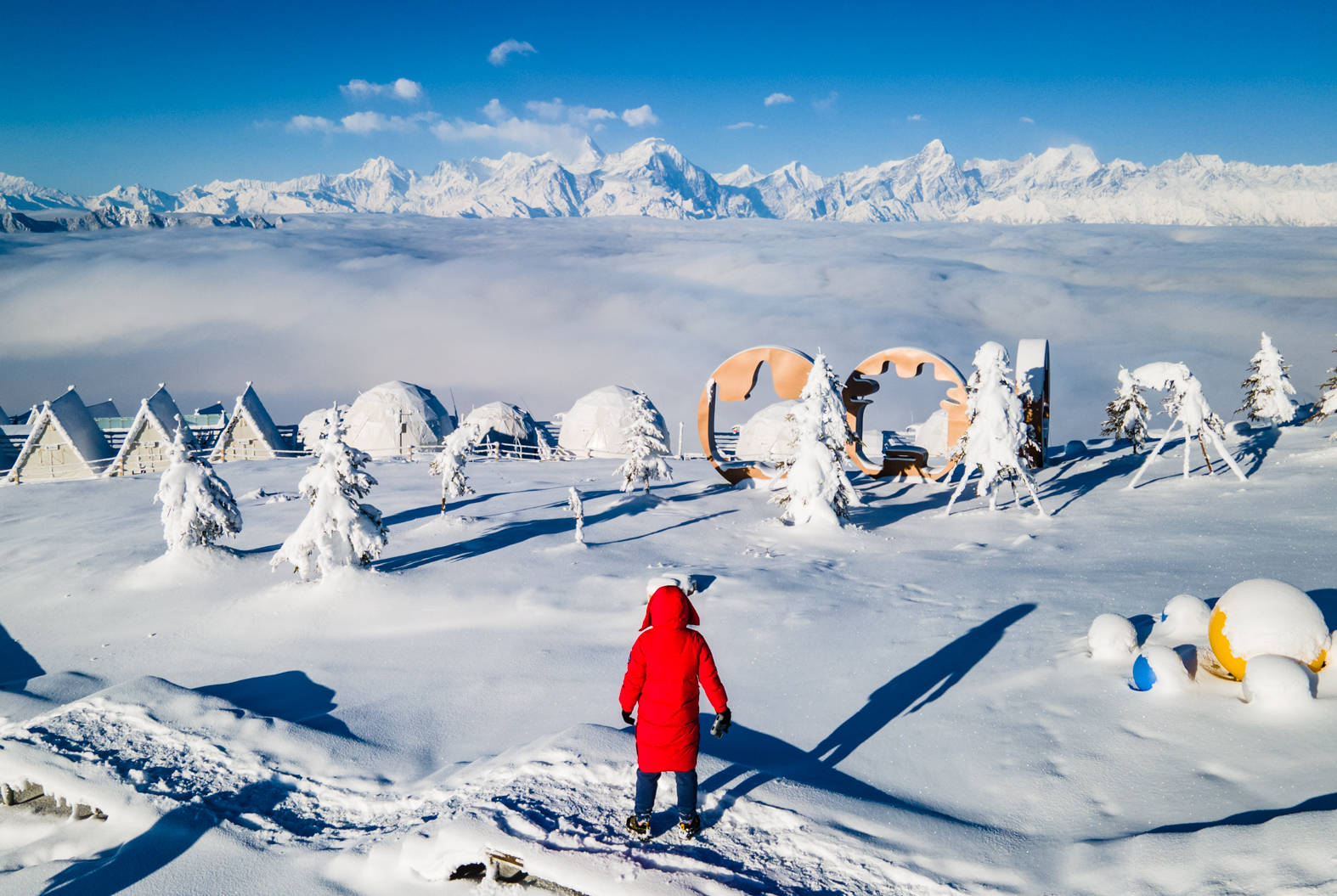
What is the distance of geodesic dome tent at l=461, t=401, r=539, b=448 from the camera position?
40156 millimetres

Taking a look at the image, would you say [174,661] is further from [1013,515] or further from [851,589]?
[1013,515]

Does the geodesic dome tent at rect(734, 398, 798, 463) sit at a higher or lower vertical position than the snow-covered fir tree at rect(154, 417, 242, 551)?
lower

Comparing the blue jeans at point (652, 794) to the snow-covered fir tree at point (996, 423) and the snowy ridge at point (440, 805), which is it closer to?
the snowy ridge at point (440, 805)

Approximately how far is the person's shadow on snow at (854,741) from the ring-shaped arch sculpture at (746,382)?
38.4ft

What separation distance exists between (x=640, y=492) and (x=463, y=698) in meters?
13.4

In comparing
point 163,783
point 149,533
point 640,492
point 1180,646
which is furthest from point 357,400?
point 1180,646

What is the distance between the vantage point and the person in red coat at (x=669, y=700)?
4.82 metres

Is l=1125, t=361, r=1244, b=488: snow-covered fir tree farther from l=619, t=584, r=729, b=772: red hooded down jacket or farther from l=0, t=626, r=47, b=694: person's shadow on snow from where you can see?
l=0, t=626, r=47, b=694: person's shadow on snow

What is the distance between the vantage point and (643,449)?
21.3m

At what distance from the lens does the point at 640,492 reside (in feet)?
74.0

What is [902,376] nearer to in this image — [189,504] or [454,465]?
[454,465]

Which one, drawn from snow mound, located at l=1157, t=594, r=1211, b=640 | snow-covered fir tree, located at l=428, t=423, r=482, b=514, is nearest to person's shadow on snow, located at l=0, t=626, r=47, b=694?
snow-covered fir tree, located at l=428, t=423, r=482, b=514

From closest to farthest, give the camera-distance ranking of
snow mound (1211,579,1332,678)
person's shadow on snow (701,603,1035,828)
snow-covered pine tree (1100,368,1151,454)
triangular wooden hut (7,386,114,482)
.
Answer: person's shadow on snow (701,603,1035,828), snow mound (1211,579,1332,678), snow-covered pine tree (1100,368,1151,454), triangular wooden hut (7,386,114,482)

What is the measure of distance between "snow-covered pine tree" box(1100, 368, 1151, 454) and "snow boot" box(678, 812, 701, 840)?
23.7 metres
